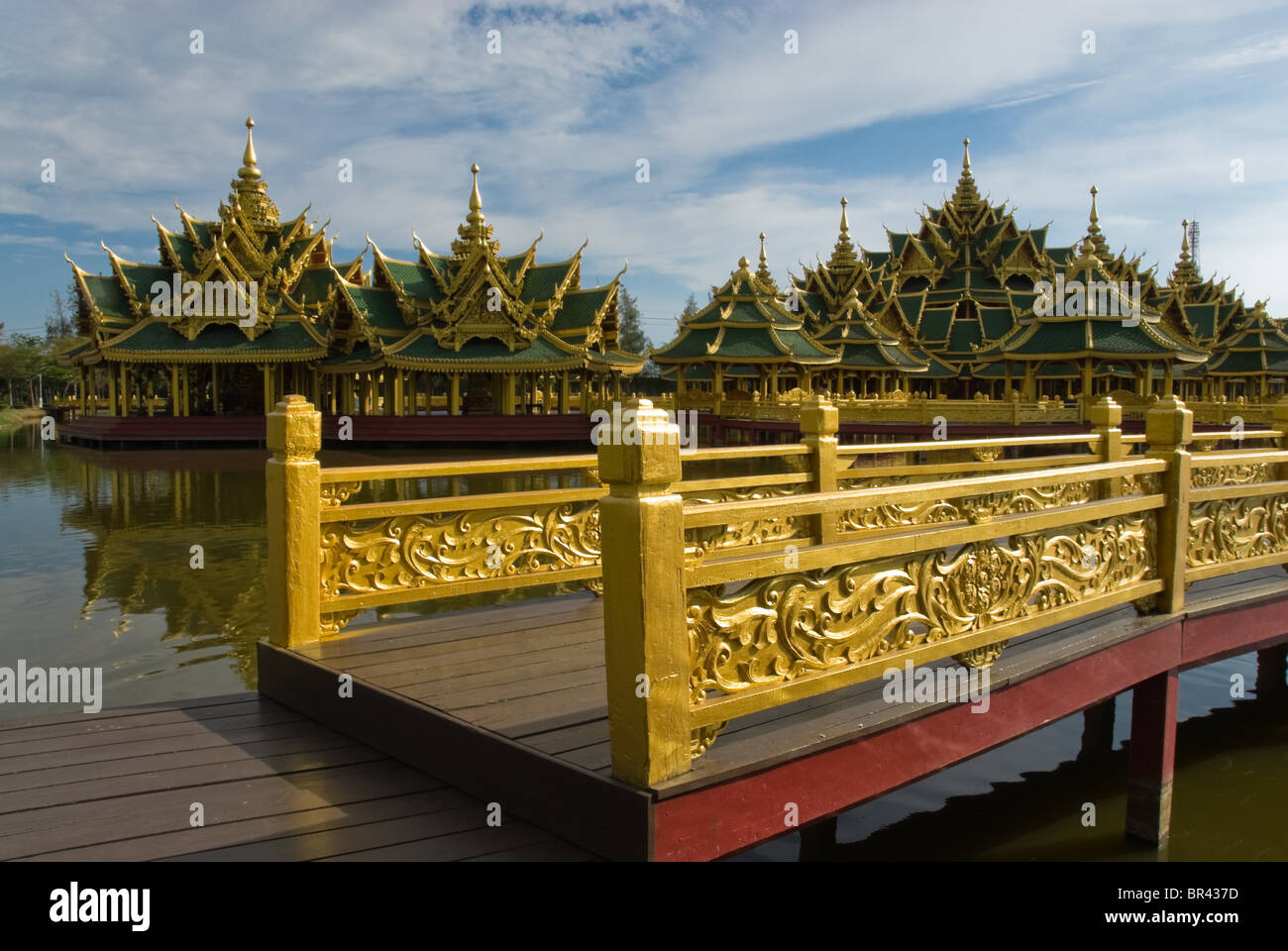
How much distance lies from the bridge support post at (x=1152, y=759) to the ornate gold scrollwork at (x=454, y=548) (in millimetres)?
3318

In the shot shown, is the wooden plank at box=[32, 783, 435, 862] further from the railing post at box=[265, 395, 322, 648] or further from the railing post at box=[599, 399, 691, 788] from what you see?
the railing post at box=[265, 395, 322, 648]

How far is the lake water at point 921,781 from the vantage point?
5.38 metres

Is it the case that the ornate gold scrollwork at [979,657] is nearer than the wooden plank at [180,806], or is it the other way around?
the wooden plank at [180,806]

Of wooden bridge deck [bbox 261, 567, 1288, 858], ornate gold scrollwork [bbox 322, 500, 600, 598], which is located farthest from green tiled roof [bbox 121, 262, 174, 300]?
wooden bridge deck [bbox 261, 567, 1288, 858]

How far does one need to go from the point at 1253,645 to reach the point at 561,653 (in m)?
4.29

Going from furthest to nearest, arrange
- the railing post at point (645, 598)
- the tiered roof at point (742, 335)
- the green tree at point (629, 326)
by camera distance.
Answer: the green tree at point (629, 326)
the tiered roof at point (742, 335)
the railing post at point (645, 598)

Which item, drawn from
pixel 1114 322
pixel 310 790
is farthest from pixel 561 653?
pixel 1114 322

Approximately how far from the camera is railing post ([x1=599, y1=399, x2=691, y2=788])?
285 centimetres

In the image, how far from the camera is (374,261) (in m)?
37.2

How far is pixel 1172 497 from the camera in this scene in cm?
505

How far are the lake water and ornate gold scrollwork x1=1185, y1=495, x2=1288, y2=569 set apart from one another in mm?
1575

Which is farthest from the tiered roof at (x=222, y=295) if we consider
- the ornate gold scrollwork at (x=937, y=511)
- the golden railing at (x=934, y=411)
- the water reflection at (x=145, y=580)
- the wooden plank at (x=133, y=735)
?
the wooden plank at (x=133, y=735)

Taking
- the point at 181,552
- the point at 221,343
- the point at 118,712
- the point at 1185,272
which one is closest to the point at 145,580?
the point at 181,552

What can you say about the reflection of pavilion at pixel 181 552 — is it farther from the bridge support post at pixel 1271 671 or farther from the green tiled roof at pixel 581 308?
the green tiled roof at pixel 581 308
